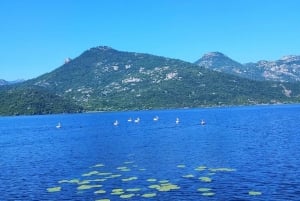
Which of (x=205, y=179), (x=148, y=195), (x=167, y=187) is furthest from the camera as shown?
(x=205, y=179)

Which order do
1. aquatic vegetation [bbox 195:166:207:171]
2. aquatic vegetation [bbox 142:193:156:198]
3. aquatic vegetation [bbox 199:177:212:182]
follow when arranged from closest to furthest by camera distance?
1. aquatic vegetation [bbox 142:193:156:198]
2. aquatic vegetation [bbox 199:177:212:182]
3. aquatic vegetation [bbox 195:166:207:171]

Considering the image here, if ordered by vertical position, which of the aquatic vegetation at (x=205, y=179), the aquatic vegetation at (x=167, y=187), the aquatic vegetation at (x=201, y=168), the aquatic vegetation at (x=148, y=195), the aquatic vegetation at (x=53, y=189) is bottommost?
the aquatic vegetation at (x=53, y=189)

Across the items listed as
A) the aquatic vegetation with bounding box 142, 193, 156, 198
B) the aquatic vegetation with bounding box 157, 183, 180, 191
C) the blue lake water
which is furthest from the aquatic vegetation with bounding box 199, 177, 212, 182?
the aquatic vegetation with bounding box 142, 193, 156, 198

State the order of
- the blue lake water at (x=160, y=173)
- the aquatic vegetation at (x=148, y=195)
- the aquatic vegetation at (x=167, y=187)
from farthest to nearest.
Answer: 1. the aquatic vegetation at (x=167, y=187)
2. the blue lake water at (x=160, y=173)
3. the aquatic vegetation at (x=148, y=195)

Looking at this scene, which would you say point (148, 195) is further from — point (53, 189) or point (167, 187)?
point (53, 189)

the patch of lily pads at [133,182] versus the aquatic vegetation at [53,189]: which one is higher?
the patch of lily pads at [133,182]

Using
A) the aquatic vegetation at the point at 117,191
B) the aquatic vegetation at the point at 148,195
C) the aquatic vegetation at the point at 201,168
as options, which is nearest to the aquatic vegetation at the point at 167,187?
the aquatic vegetation at the point at 148,195

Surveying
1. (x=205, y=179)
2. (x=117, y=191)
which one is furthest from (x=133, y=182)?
(x=205, y=179)

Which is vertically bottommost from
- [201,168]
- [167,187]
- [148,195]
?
[148,195]

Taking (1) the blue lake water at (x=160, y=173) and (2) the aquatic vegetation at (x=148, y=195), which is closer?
(2) the aquatic vegetation at (x=148, y=195)

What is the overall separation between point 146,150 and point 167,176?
3941cm

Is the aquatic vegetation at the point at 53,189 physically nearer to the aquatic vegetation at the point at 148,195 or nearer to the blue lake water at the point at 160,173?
the blue lake water at the point at 160,173

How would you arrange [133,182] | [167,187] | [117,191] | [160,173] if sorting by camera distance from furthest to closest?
[160,173] < [133,182] < [167,187] < [117,191]

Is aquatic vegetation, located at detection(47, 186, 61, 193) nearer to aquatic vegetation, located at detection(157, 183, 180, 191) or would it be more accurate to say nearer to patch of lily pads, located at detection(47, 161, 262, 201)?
patch of lily pads, located at detection(47, 161, 262, 201)
